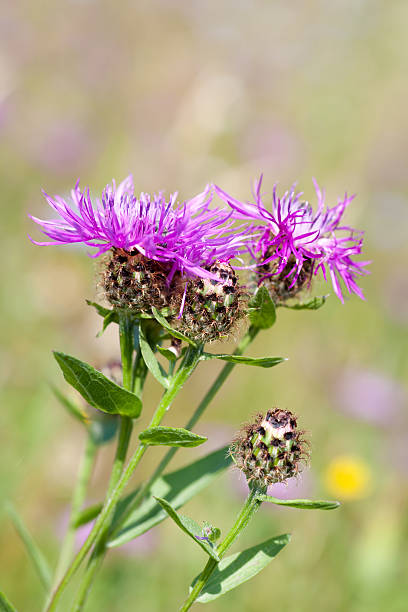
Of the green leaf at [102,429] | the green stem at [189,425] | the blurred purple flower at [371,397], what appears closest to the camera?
the green stem at [189,425]

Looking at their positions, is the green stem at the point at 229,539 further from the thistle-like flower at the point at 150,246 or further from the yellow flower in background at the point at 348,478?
the yellow flower in background at the point at 348,478

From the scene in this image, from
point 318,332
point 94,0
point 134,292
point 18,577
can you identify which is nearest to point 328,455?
point 318,332

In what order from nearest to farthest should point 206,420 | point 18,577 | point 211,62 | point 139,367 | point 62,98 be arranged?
1. point 139,367
2. point 18,577
3. point 206,420
4. point 62,98
5. point 211,62

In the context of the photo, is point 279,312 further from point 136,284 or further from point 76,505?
point 136,284

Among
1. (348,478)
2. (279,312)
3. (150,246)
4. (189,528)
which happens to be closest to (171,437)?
(189,528)

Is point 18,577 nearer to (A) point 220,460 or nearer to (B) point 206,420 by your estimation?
(B) point 206,420

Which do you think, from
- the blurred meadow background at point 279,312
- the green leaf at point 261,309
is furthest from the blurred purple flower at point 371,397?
the green leaf at point 261,309
